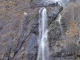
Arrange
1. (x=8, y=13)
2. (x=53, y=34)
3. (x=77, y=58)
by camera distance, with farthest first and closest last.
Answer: (x=8, y=13) → (x=53, y=34) → (x=77, y=58)

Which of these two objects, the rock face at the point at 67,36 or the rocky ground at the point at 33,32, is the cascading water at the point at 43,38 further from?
the rock face at the point at 67,36

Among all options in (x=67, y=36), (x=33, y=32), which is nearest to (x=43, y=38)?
(x=33, y=32)

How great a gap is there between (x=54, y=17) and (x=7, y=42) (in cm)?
428

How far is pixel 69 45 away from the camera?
715 inches

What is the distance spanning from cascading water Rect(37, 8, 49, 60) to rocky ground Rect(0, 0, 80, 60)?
0.31 m

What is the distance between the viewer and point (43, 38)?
19375 millimetres

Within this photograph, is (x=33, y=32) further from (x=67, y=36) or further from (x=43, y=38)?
(x=67, y=36)

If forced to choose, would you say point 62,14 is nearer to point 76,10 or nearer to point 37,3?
point 76,10

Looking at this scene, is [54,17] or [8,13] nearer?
[54,17]

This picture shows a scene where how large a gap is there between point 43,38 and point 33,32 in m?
1.11

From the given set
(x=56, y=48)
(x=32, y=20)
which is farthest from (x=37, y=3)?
(x=56, y=48)

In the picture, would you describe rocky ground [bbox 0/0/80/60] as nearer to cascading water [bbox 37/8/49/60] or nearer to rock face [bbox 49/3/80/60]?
rock face [bbox 49/3/80/60]

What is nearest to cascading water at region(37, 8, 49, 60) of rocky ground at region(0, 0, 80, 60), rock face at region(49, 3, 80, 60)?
rocky ground at region(0, 0, 80, 60)

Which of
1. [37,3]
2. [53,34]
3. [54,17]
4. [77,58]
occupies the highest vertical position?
[37,3]
